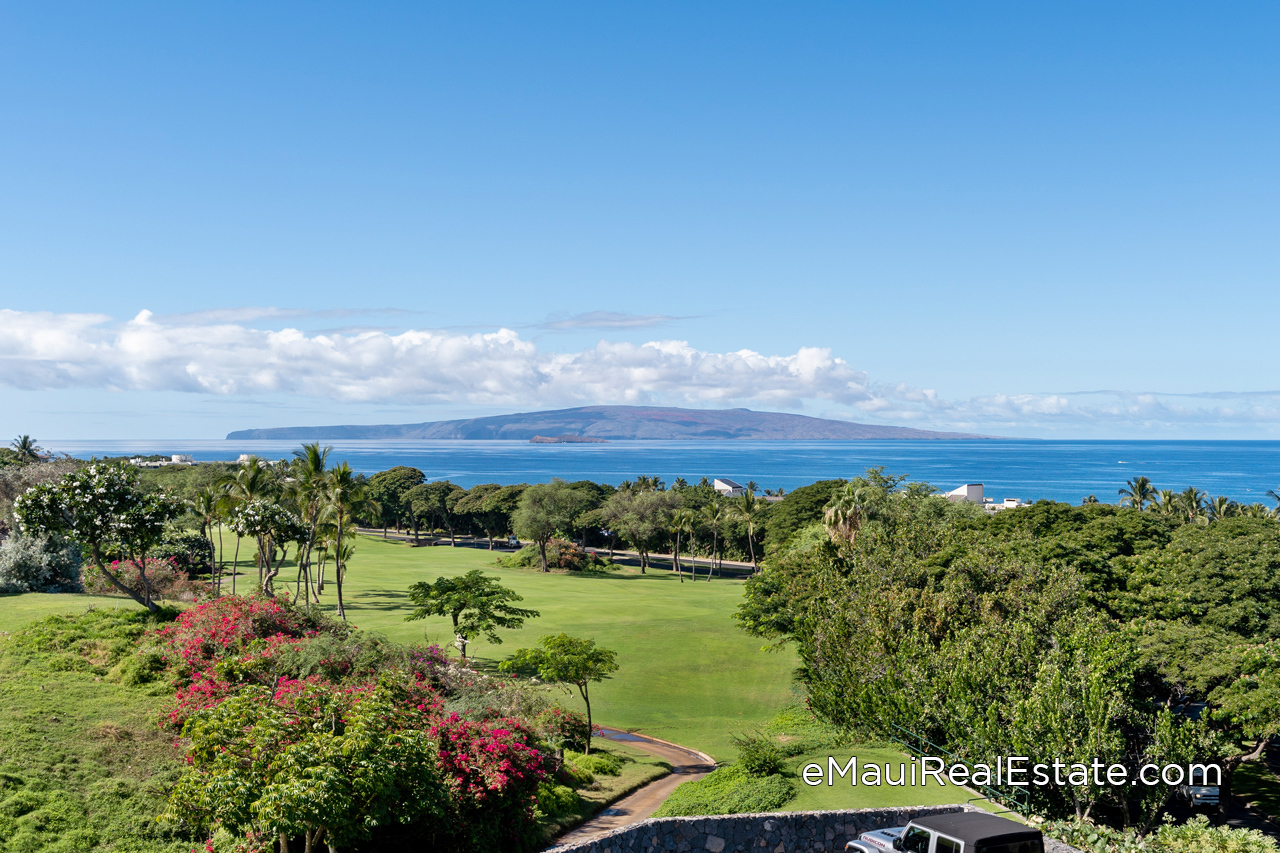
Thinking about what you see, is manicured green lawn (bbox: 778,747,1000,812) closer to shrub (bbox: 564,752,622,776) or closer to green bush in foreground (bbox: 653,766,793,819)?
green bush in foreground (bbox: 653,766,793,819)

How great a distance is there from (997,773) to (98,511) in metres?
31.6

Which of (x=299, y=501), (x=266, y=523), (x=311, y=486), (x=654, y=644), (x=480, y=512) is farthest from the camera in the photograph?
(x=480, y=512)

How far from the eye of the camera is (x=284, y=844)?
15250mm

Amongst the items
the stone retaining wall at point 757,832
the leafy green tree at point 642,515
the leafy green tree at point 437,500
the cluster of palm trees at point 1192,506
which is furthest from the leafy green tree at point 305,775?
the leafy green tree at point 437,500

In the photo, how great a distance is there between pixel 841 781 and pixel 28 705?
21.0 meters

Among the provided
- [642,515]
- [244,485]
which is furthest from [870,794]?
[642,515]

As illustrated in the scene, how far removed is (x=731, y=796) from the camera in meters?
19.5

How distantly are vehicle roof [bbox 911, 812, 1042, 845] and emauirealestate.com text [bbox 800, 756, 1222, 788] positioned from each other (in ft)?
17.1

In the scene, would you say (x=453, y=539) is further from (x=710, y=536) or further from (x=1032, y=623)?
(x=1032, y=623)

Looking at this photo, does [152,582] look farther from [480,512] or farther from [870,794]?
[480,512]

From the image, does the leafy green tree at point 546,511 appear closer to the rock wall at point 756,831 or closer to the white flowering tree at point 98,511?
the white flowering tree at point 98,511

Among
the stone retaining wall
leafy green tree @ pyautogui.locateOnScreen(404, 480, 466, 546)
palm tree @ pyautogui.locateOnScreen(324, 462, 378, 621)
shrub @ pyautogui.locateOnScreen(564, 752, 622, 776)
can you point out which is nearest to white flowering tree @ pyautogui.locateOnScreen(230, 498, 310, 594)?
palm tree @ pyautogui.locateOnScreen(324, 462, 378, 621)

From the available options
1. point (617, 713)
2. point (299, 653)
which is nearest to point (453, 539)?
point (617, 713)

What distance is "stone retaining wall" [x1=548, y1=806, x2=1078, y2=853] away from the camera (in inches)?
667
